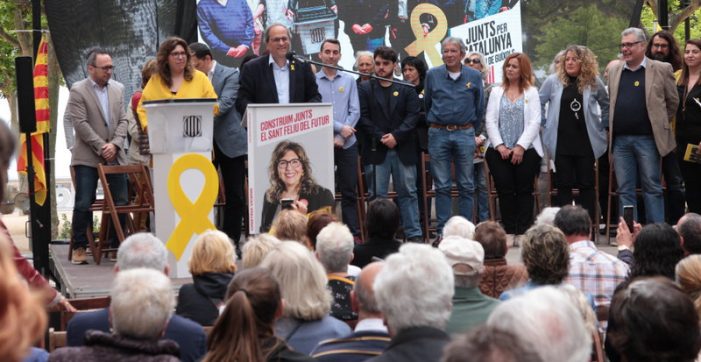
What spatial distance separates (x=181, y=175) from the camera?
32.4 feet

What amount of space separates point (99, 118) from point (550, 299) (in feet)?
30.5

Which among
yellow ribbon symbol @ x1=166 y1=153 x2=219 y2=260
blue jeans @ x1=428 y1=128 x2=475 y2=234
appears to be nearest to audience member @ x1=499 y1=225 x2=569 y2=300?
yellow ribbon symbol @ x1=166 y1=153 x2=219 y2=260

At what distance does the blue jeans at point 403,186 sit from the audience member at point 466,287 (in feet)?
20.4

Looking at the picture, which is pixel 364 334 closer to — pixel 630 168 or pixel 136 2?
pixel 630 168

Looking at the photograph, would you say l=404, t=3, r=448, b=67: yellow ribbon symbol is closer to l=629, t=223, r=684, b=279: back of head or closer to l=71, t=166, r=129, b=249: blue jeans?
l=71, t=166, r=129, b=249: blue jeans

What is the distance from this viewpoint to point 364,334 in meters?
4.93

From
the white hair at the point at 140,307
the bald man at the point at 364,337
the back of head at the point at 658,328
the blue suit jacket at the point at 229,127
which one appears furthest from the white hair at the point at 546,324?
the blue suit jacket at the point at 229,127

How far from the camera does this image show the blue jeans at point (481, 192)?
13.5 m

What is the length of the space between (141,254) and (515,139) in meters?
6.49

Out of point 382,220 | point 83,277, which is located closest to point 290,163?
point 83,277

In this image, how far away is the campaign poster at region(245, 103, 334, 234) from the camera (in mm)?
10422

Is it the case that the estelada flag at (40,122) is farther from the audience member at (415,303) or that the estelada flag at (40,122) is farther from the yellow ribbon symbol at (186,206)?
the audience member at (415,303)

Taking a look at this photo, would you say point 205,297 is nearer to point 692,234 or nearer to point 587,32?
point 692,234

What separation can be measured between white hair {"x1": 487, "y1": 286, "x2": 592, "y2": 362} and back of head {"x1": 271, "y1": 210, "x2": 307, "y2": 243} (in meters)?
4.80
